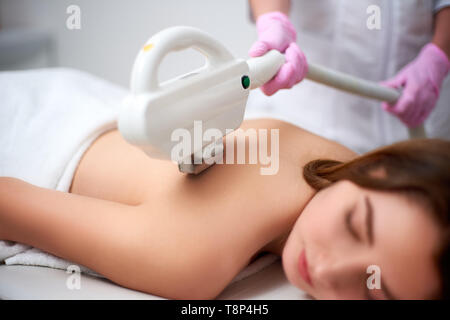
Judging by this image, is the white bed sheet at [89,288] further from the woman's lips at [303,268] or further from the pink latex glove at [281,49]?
the pink latex glove at [281,49]

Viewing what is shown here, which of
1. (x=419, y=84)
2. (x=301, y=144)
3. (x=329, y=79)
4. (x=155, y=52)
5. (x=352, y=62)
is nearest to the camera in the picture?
(x=155, y=52)

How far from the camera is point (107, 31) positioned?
1921 mm

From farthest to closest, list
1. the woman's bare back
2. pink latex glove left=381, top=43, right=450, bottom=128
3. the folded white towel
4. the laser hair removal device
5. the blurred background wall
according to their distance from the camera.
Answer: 1. the blurred background wall
2. pink latex glove left=381, top=43, right=450, bottom=128
3. the folded white towel
4. the woman's bare back
5. the laser hair removal device

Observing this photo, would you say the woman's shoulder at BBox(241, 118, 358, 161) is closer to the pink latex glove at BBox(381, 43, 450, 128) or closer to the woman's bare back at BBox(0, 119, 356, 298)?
the woman's bare back at BBox(0, 119, 356, 298)

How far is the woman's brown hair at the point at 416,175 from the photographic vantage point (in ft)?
2.02

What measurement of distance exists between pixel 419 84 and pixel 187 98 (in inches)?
Result: 33.0

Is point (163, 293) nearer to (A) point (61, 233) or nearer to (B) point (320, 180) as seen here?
(A) point (61, 233)

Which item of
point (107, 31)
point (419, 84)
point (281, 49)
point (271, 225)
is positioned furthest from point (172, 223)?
point (107, 31)

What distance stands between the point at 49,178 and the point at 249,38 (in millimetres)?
1092

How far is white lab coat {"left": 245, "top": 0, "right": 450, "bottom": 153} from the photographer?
129 centimetres

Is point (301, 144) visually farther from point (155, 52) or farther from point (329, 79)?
point (155, 52)

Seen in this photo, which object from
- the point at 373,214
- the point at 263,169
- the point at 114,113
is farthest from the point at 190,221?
the point at 114,113

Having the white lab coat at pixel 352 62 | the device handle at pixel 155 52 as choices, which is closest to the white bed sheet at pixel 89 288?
the device handle at pixel 155 52

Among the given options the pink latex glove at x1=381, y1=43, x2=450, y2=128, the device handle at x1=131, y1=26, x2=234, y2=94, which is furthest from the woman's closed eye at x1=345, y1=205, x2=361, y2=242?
the pink latex glove at x1=381, y1=43, x2=450, y2=128
